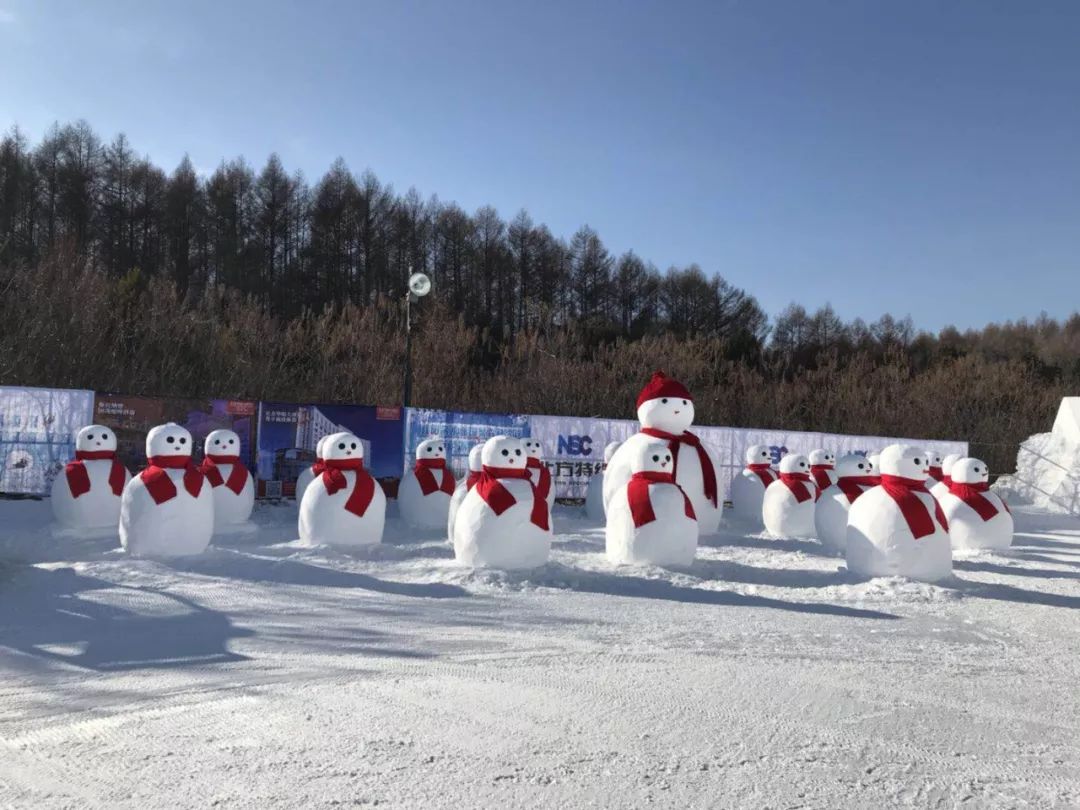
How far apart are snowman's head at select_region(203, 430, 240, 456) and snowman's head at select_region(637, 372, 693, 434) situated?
5636 mm

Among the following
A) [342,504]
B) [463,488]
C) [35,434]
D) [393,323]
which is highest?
[393,323]

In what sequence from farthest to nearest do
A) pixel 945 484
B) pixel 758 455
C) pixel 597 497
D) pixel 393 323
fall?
pixel 393 323 < pixel 758 455 < pixel 597 497 < pixel 945 484

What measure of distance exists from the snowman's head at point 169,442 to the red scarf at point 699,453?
17.7 feet

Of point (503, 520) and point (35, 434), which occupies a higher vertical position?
point (35, 434)

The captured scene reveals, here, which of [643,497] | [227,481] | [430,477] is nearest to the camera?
[643,497]

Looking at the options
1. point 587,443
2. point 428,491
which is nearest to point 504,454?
point 428,491

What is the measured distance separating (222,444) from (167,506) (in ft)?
9.97

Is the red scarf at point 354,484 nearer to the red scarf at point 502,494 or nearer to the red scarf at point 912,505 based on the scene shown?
the red scarf at point 502,494

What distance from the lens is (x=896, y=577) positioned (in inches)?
312

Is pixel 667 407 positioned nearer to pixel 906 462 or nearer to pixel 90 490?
pixel 906 462

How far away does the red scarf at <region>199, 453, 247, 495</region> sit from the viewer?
11.3m

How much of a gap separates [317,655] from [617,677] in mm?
1864

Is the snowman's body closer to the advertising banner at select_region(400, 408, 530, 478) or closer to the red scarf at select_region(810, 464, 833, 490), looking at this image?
the red scarf at select_region(810, 464, 833, 490)

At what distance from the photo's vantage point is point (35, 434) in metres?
12.8
